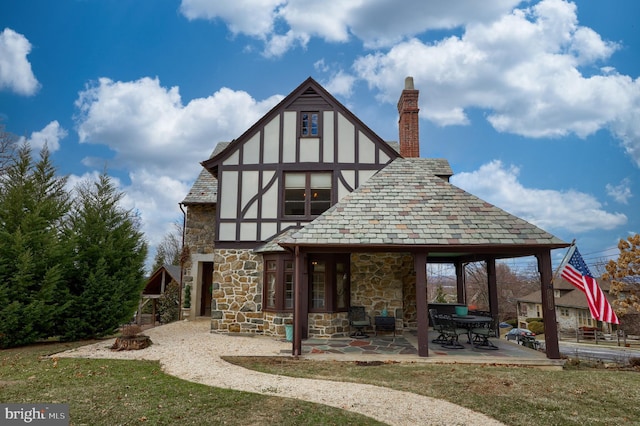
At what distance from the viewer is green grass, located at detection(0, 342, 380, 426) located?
180 inches

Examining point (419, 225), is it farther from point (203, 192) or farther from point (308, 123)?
point (203, 192)

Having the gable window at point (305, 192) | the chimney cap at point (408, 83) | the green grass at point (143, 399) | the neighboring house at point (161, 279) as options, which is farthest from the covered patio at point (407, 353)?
the neighboring house at point (161, 279)

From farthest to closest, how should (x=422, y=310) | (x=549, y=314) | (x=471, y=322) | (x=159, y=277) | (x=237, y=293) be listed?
(x=159, y=277)
(x=237, y=293)
(x=471, y=322)
(x=422, y=310)
(x=549, y=314)

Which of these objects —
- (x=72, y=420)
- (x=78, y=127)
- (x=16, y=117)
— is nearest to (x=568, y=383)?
(x=72, y=420)

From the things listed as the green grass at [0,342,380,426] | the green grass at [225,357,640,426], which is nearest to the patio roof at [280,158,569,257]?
the green grass at [225,357,640,426]

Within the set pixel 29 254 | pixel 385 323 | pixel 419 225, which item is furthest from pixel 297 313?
pixel 29 254

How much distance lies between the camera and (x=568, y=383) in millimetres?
6504

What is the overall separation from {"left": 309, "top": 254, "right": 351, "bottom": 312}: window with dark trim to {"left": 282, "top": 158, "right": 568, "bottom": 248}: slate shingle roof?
217 centimetres

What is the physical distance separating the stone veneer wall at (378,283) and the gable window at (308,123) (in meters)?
4.70

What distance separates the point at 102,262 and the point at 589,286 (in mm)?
13486

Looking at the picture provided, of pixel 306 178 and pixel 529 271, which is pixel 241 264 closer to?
pixel 306 178

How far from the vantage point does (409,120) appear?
14188 mm

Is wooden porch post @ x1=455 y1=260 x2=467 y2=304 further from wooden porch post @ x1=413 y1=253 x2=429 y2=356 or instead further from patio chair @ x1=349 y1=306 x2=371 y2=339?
wooden porch post @ x1=413 y1=253 x2=429 y2=356

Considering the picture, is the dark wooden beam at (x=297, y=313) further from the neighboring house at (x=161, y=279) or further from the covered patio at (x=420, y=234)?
the neighboring house at (x=161, y=279)
